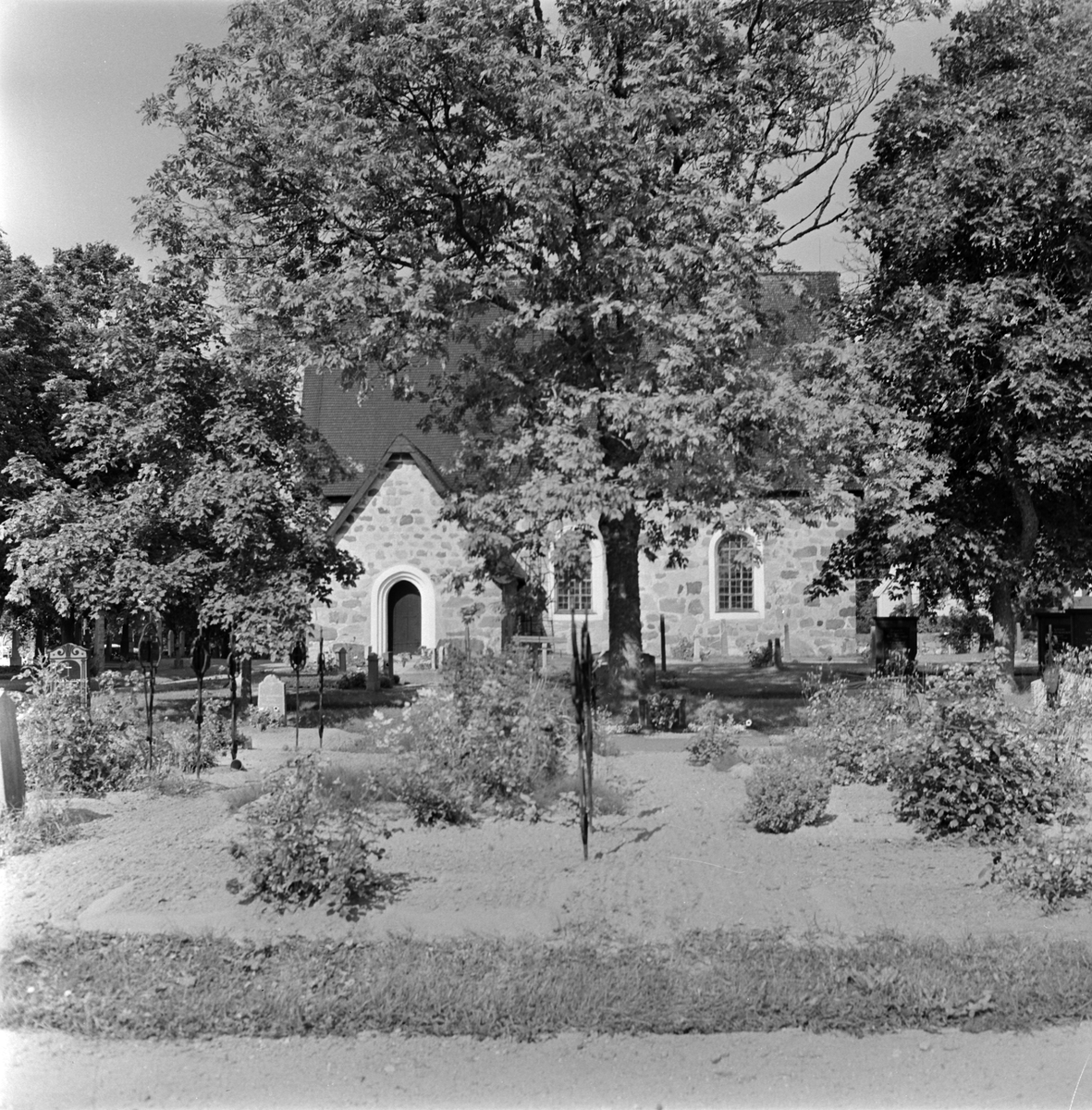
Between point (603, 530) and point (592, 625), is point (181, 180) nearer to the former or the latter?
point (603, 530)

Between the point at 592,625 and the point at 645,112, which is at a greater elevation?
the point at 645,112

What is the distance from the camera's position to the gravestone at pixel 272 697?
1708cm

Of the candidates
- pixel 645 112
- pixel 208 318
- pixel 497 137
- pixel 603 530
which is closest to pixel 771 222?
pixel 645 112

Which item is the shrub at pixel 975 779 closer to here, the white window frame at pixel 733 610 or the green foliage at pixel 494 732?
the green foliage at pixel 494 732

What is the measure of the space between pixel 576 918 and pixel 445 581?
2086 centimetres

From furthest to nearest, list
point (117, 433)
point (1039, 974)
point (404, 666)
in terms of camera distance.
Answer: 1. point (404, 666)
2. point (117, 433)
3. point (1039, 974)

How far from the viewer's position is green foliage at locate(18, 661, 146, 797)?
10016 millimetres

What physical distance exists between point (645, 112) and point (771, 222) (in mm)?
2337

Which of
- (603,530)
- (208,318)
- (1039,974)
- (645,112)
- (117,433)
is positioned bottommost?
(1039,974)

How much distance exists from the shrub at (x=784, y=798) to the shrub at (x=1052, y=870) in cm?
169

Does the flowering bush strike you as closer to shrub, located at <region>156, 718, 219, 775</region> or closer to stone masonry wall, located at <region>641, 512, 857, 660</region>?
shrub, located at <region>156, 718, 219, 775</region>

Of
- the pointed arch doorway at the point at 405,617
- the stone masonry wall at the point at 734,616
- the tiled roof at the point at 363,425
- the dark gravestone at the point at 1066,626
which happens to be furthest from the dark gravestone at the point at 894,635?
the tiled roof at the point at 363,425

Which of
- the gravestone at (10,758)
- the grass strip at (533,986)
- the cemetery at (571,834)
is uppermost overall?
the gravestone at (10,758)

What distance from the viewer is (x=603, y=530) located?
16.6 meters
